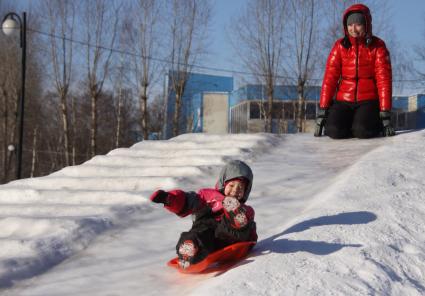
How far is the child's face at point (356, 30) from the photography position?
7.00m

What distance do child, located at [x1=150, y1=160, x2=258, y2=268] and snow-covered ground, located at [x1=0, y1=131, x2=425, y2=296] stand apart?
155mm

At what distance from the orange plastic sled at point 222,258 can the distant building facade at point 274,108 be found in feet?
55.8

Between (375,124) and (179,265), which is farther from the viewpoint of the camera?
(375,124)

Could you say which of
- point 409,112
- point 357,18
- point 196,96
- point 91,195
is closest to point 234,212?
point 91,195

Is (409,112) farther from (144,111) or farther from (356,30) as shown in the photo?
(356,30)

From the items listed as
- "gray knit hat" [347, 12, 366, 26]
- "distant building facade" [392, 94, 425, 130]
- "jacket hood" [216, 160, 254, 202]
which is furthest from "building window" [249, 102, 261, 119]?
"jacket hood" [216, 160, 254, 202]

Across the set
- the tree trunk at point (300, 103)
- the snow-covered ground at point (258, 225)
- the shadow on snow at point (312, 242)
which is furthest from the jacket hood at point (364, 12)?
the tree trunk at point (300, 103)

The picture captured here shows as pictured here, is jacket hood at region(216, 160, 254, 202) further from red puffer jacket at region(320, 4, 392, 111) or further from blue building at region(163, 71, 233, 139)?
blue building at region(163, 71, 233, 139)

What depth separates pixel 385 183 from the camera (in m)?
4.54

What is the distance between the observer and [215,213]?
11.1 ft

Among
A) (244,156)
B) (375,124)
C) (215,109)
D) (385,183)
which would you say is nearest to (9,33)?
(244,156)

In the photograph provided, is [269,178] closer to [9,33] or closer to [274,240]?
[274,240]

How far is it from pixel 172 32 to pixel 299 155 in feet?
44.5

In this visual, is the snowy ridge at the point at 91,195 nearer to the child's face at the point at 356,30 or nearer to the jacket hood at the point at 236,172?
the jacket hood at the point at 236,172
